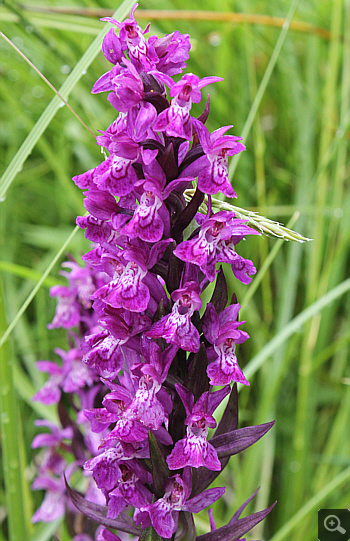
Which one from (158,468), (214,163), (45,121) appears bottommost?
(158,468)

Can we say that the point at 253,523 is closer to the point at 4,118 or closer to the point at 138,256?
the point at 138,256

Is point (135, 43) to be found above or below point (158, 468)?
above

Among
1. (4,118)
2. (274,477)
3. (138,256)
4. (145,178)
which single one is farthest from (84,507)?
(4,118)

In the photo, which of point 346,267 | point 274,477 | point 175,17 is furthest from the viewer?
point 346,267

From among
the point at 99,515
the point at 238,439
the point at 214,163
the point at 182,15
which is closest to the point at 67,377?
the point at 99,515

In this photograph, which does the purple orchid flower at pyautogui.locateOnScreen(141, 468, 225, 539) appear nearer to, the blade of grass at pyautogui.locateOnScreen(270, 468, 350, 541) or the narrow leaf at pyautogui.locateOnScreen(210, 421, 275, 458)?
the narrow leaf at pyautogui.locateOnScreen(210, 421, 275, 458)

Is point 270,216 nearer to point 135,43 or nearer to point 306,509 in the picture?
point 306,509

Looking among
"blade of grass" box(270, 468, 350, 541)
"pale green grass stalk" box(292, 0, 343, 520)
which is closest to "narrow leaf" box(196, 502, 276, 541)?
"blade of grass" box(270, 468, 350, 541)
